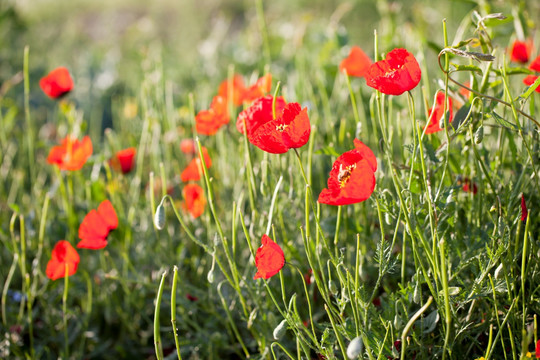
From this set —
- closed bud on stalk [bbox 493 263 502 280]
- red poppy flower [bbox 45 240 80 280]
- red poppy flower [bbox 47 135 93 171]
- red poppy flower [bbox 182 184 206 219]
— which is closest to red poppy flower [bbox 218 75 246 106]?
red poppy flower [bbox 182 184 206 219]

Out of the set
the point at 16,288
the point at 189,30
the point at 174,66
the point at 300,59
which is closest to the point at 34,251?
the point at 16,288

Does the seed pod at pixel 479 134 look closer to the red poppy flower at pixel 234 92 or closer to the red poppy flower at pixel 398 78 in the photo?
the red poppy flower at pixel 398 78

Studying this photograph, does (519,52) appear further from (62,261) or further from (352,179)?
(62,261)

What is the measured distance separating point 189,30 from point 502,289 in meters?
4.56

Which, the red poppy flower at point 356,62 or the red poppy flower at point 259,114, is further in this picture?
the red poppy flower at point 356,62

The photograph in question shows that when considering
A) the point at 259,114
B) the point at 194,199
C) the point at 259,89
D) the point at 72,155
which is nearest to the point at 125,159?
the point at 72,155

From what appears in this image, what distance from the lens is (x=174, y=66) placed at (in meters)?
3.38

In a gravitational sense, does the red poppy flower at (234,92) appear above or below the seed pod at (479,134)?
below

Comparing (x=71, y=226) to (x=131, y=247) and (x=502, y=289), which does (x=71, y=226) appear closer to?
(x=131, y=247)

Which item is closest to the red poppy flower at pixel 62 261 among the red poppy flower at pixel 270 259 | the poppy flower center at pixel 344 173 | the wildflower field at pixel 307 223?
the wildflower field at pixel 307 223

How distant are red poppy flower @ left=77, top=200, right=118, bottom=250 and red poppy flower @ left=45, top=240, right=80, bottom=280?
0.03m

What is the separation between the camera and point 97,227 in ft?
3.48

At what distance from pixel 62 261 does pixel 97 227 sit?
10 centimetres

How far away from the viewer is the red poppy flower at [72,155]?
1.25 metres
